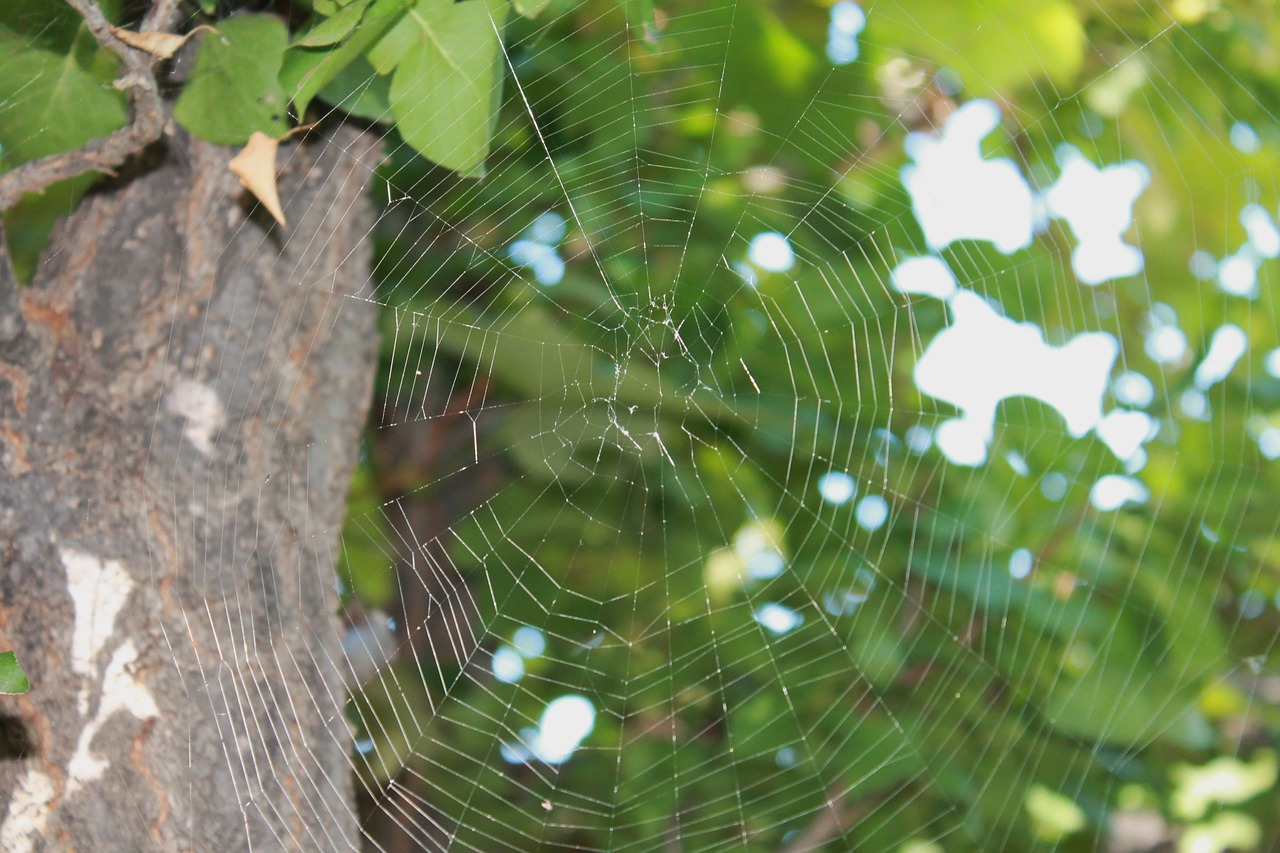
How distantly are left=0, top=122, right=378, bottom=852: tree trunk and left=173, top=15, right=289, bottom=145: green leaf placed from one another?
0.15 meters

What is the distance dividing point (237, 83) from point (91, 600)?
66cm

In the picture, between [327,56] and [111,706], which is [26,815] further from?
[327,56]

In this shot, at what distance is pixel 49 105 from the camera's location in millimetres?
1127

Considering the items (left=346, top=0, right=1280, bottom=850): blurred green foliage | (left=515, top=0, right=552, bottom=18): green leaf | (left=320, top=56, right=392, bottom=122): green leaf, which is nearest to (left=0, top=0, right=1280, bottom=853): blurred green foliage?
(left=346, top=0, right=1280, bottom=850): blurred green foliage

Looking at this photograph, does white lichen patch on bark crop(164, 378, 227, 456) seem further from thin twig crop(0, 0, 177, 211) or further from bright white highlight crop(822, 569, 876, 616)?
bright white highlight crop(822, 569, 876, 616)

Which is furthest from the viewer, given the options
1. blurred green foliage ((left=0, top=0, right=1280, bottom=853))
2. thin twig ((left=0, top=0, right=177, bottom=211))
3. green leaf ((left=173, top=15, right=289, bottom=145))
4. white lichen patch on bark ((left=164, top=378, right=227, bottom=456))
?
blurred green foliage ((left=0, top=0, right=1280, bottom=853))

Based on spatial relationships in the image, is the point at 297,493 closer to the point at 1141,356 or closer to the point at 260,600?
the point at 260,600

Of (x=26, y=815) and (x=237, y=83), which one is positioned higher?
(x=237, y=83)

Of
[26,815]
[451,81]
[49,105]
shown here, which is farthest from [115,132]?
[26,815]

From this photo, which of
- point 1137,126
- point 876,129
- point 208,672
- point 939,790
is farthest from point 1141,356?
point 208,672

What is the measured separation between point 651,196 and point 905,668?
1.38m

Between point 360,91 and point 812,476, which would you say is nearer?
point 360,91

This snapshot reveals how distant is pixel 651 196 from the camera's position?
2150 millimetres

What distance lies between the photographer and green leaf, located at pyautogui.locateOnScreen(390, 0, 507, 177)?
1071 mm
